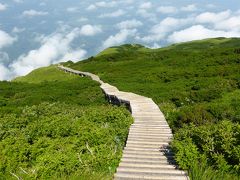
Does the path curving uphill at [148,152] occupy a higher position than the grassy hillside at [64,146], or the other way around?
the grassy hillside at [64,146]

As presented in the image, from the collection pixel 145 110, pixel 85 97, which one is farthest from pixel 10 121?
pixel 85 97

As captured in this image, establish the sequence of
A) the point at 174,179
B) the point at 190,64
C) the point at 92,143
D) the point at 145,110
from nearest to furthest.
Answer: the point at 174,179 < the point at 92,143 < the point at 145,110 < the point at 190,64

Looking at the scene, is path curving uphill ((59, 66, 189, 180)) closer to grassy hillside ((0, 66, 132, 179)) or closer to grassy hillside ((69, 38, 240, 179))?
grassy hillside ((0, 66, 132, 179))

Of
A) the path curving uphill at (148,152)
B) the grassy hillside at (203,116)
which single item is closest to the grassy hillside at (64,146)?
the path curving uphill at (148,152)

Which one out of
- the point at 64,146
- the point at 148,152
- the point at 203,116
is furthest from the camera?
the point at 203,116

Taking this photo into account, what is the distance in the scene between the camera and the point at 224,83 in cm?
4238

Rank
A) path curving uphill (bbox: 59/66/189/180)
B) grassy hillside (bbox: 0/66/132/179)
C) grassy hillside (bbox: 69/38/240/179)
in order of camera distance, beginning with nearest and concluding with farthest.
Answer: grassy hillside (bbox: 69/38/240/179)
path curving uphill (bbox: 59/66/189/180)
grassy hillside (bbox: 0/66/132/179)

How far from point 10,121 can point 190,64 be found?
46.5 meters

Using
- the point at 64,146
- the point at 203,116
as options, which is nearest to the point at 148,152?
the point at 64,146

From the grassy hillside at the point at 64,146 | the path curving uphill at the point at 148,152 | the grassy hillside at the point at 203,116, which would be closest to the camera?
the grassy hillside at the point at 203,116

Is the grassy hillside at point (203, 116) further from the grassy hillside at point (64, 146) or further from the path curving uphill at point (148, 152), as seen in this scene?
the grassy hillside at point (64, 146)

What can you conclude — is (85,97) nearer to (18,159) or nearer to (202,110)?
(202,110)

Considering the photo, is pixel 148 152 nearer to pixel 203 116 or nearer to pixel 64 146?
pixel 64 146

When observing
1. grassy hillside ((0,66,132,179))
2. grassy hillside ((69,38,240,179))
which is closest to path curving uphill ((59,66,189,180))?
grassy hillside ((0,66,132,179))
